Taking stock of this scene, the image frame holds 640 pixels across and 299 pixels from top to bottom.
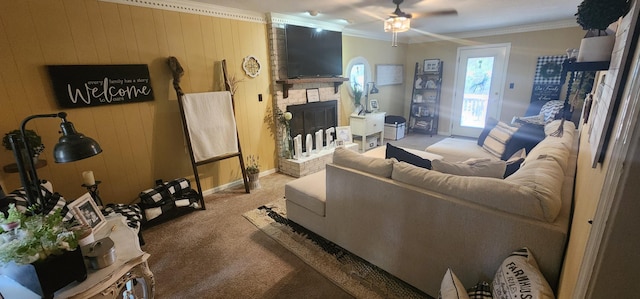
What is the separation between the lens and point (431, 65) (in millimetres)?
5883

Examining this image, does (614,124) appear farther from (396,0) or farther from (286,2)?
(286,2)

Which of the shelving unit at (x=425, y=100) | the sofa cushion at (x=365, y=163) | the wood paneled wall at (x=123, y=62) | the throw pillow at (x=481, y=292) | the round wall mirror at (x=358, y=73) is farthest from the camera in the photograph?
the shelving unit at (x=425, y=100)

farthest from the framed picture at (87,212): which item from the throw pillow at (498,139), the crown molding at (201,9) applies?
the throw pillow at (498,139)

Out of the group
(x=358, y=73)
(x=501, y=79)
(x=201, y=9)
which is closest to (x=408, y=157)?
(x=201, y=9)

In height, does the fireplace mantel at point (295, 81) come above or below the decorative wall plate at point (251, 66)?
below

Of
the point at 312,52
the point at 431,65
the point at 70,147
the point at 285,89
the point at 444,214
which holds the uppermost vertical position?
Answer: the point at 312,52

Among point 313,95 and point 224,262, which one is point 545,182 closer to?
point 224,262

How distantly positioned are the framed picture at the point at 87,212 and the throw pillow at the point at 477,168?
214 cm

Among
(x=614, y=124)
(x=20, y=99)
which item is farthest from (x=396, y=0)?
(x=20, y=99)

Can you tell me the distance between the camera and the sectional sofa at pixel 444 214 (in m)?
1.24

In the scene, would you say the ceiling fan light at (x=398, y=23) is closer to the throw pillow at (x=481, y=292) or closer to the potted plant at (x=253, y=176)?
the potted plant at (x=253, y=176)

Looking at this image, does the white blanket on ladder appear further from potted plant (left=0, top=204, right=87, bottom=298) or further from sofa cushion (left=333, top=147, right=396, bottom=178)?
potted plant (left=0, top=204, right=87, bottom=298)

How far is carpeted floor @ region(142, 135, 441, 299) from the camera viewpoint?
1.83m

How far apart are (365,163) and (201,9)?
252 cm
